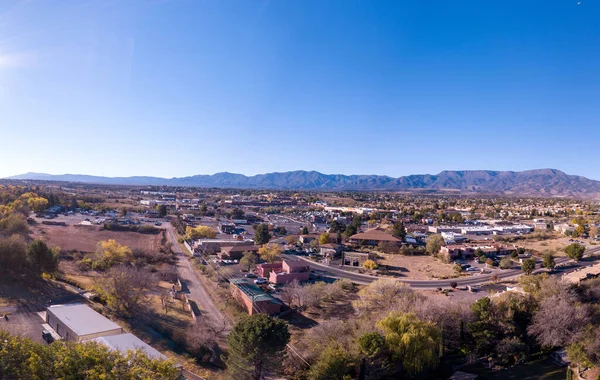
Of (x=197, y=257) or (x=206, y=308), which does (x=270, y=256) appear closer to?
(x=197, y=257)

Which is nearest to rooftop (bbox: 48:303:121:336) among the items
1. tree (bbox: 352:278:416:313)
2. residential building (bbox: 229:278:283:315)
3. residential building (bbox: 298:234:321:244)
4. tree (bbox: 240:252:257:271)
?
residential building (bbox: 229:278:283:315)

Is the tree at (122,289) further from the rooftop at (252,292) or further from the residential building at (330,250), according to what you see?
the residential building at (330,250)

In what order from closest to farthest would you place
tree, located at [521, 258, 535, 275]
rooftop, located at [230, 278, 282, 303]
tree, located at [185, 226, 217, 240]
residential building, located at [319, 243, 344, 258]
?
rooftop, located at [230, 278, 282, 303]
tree, located at [521, 258, 535, 275]
residential building, located at [319, 243, 344, 258]
tree, located at [185, 226, 217, 240]

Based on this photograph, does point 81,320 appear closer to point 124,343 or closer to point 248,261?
point 124,343

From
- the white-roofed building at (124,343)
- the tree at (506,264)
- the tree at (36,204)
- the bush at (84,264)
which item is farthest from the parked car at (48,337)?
the tree at (36,204)

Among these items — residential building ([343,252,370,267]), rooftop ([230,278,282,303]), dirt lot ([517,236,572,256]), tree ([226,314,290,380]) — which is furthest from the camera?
dirt lot ([517,236,572,256])

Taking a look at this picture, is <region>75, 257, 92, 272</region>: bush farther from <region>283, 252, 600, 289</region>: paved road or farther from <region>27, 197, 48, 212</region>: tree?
<region>27, 197, 48, 212</region>: tree

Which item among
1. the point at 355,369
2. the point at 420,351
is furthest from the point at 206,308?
the point at 420,351
